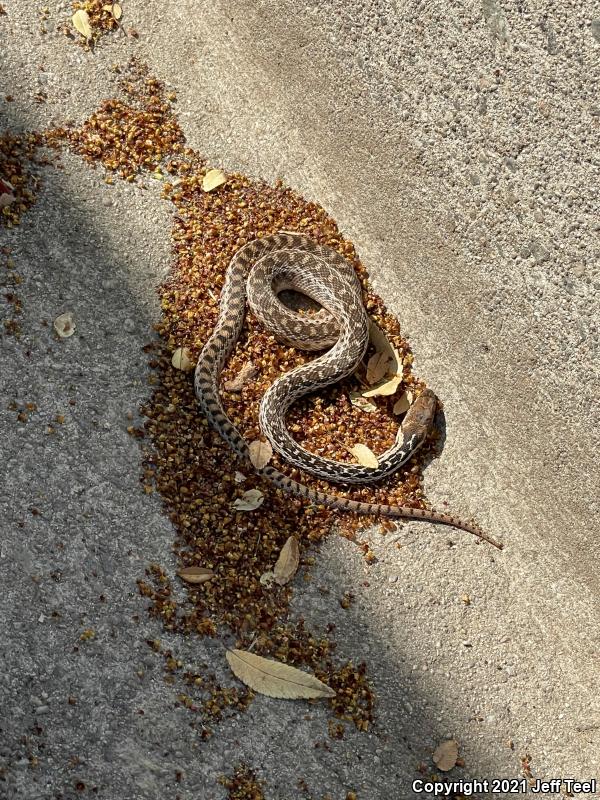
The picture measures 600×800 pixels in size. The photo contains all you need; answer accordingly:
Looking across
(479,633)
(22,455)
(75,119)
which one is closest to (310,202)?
(75,119)

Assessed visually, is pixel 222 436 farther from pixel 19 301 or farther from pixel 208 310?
pixel 19 301

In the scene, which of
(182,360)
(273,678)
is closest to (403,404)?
(182,360)

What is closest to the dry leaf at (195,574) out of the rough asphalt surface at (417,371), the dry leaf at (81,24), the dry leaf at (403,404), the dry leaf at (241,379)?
the rough asphalt surface at (417,371)

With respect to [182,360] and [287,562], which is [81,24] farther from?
[287,562]

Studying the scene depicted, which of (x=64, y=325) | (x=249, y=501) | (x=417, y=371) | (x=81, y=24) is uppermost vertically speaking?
(x=81, y=24)

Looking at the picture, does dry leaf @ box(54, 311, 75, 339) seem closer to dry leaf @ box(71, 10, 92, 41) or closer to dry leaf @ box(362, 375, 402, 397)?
dry leaf @ box(362, 375, 402, 397)
